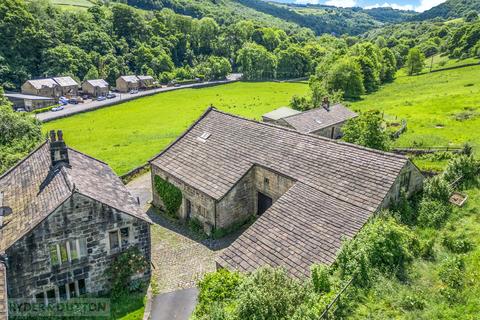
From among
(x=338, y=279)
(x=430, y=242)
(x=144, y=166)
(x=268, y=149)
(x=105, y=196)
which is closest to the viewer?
(x=338, y=279)

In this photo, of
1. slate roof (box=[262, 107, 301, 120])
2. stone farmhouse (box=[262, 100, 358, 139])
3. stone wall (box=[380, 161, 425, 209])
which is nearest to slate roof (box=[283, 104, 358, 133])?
stone farmhouse (box=[262, 100, 358, 139])

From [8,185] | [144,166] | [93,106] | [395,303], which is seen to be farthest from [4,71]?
[395,303]

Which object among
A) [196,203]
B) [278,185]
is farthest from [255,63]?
[278,185]

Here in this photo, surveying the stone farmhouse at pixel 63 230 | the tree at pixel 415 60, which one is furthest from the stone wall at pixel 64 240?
the tree at pixel 415 60

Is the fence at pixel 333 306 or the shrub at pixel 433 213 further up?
the fence at pixel 333 306

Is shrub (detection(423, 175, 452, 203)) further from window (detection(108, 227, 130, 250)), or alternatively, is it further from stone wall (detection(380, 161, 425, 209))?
window (detection(108, 227, 130, 250))

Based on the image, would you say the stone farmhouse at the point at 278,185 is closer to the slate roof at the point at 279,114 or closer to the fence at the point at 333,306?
the fence at the point at 333,306

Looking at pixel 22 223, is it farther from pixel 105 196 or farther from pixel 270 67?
pixel 270 67
